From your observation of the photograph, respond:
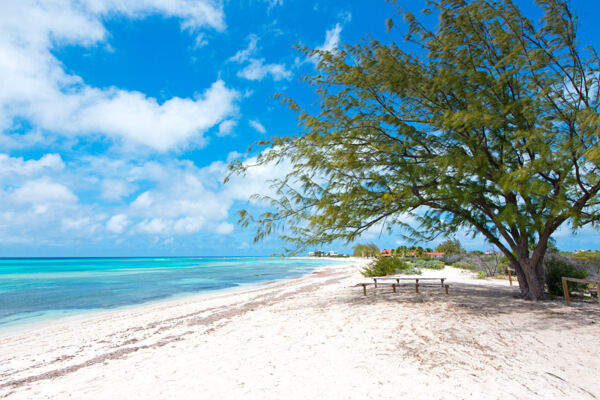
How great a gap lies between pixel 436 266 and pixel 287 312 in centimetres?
2136

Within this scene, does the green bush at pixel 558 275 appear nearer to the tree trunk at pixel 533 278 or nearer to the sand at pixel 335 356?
the tree trunk at pixel 533 278

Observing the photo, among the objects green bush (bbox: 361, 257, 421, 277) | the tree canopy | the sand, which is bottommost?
the sand

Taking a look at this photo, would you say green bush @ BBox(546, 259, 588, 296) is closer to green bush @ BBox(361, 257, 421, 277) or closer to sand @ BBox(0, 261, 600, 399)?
sand @ BBox(0, 261, 600, 399)

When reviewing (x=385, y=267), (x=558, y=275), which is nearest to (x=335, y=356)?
(x=558, y=275)

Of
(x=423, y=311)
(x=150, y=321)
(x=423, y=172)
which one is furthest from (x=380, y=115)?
(x=150, y=321)

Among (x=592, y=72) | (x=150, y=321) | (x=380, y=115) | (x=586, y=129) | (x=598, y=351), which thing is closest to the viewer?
(x=598, y=351)

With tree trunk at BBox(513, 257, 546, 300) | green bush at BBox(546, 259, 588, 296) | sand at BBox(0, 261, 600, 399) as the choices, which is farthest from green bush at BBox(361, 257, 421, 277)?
sand at BBox(0, 261, 600, 399)

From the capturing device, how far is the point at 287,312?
8.49 meters

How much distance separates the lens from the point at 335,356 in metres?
4.61

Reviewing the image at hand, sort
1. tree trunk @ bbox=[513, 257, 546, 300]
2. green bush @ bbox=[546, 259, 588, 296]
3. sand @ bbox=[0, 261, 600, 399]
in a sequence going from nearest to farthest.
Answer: sand @ bbox=[0, 261, 600, 399]
tree trunk @ bbox=[513, 257, 546, 300]
green bush @ bbox=[546, 259, 588, 296]

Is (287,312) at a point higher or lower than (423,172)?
lower

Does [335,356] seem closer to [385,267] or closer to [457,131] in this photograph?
[457,131]

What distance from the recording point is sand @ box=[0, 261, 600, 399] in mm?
3635

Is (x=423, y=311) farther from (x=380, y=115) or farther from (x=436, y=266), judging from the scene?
(x=436, y=266)
